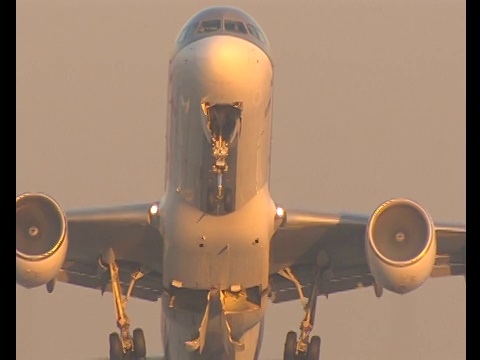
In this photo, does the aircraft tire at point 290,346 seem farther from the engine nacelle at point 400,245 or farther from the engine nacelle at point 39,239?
the engine nacelle at point 39,239

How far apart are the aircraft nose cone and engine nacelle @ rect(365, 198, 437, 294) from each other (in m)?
4.00

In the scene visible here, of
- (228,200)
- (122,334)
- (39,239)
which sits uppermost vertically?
(228,200)

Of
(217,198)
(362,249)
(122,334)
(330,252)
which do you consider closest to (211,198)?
(217,198)

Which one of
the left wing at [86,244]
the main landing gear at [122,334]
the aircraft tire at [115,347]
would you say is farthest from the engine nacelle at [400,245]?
the aircraft tire at [115,347]

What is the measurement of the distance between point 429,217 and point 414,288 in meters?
1.32

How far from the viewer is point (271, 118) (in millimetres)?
17188

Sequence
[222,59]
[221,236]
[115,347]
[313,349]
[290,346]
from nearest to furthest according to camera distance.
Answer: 1. [222,59]
2. [221,236]
3. [115,347]
4. [313,349]
5. [290,346]

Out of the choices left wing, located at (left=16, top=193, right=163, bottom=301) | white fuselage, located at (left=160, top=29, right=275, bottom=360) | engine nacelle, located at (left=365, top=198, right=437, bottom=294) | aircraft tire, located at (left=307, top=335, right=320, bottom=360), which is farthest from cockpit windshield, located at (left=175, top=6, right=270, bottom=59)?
aircraft tire, located at (left=307, top=335, right=320, bottom=360)

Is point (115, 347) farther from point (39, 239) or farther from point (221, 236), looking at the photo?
point (221, 236)

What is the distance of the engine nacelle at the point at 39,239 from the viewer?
17.3m

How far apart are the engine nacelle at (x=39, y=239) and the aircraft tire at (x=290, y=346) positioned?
5.47m

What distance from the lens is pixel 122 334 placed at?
19703 millimetres

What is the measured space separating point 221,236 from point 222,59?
3.25 meters

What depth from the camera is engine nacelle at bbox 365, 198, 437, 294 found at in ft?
56.5
